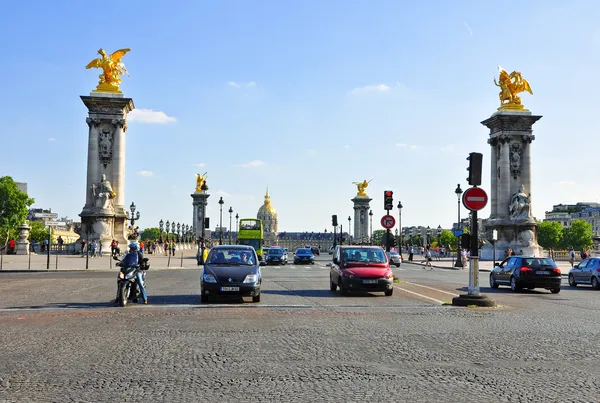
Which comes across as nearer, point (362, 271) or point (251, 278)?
point (251, 278)

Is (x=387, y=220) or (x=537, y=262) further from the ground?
(x=387, y=220)

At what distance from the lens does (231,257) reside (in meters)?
18.6

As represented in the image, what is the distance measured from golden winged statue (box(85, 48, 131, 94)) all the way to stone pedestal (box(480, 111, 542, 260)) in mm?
37124

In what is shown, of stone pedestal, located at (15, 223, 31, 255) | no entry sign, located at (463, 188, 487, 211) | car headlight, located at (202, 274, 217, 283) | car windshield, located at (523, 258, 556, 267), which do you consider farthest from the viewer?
stone pedestal, located at (15, 223, 31, 255)

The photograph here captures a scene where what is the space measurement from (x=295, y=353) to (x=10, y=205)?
353 feet

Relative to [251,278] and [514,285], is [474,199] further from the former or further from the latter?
[514,285]

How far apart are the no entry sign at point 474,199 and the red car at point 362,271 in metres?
3.93

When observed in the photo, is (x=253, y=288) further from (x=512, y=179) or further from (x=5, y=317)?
(x=512, y=179)

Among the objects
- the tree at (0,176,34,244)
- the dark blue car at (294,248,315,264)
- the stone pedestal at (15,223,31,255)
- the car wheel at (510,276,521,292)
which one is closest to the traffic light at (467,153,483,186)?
the car wheel at (510,276,521,292)

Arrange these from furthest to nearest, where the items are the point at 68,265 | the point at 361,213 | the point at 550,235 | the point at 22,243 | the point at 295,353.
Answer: the point at 550,235 < the point at 361,213 < the point at 22,243 < the point at 68,265 < the point at 295,353

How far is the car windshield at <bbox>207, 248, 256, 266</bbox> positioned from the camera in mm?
18438

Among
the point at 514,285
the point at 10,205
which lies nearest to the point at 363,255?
the point at 514,285

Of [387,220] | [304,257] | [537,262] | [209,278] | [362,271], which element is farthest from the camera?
[304,257]

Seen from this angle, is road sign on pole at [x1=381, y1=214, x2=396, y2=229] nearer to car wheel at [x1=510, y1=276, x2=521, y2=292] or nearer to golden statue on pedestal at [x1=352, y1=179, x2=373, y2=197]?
car wheel at [x1=510, y1=276, x2=521, y2=292]
